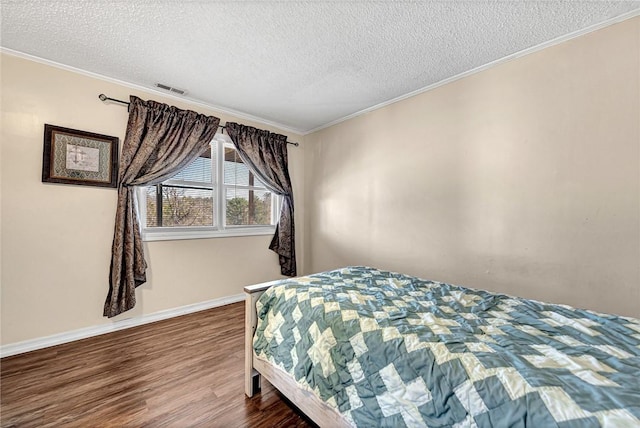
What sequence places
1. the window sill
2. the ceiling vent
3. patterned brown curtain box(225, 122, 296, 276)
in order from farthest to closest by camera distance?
patterned brown curtain box(225, 122, 296, 276) < the window sill < the ceiling vent

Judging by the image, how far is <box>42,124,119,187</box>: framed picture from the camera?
7.38ft

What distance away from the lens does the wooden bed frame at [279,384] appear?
1.22m

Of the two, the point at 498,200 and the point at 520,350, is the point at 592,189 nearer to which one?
the point at 498,200

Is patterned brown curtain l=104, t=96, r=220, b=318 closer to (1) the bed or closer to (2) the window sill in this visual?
(2) the window sill

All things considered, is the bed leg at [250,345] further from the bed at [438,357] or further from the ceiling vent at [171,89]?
the ceiling vent at [171,89]

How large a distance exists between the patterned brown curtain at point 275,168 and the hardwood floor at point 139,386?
5.01ft

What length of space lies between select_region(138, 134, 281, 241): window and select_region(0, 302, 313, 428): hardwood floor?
1.14m

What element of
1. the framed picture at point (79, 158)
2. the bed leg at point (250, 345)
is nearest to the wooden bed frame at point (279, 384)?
the bed leg at point (250, 345)

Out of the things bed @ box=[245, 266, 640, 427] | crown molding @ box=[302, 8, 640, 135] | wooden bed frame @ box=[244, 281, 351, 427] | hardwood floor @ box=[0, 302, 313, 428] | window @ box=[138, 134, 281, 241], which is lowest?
hardwood floor @ box=[0, 302, 313, 428]

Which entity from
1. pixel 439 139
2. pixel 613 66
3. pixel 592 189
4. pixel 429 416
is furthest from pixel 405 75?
pixel 429 416

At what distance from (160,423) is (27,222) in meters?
2.08

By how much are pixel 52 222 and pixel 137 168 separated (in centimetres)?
82

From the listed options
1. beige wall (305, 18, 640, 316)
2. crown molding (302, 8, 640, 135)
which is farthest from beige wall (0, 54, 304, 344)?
beige wall (305, 18, 640, 316)

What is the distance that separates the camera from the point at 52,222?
89.7 inches
